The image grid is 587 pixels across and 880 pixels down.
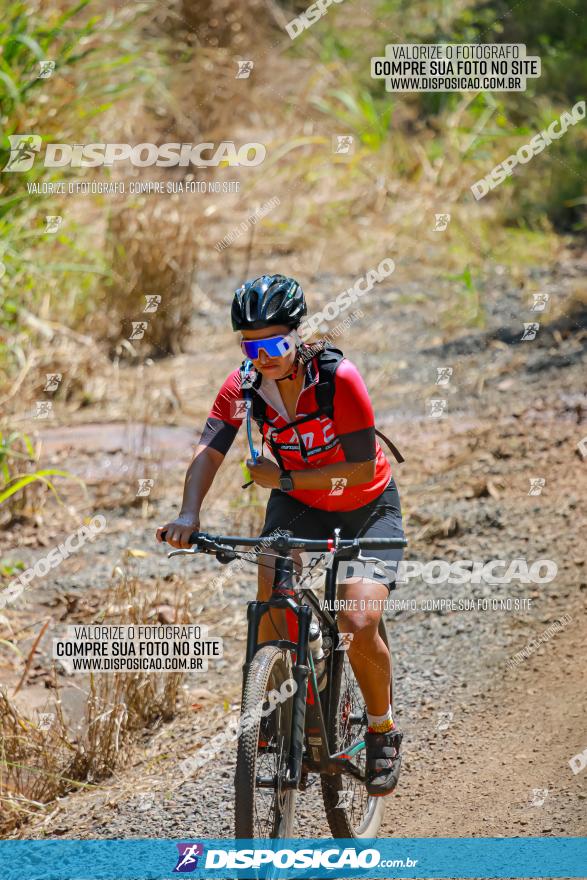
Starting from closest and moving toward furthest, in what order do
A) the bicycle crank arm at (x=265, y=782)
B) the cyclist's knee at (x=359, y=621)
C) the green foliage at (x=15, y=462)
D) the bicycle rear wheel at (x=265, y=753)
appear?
1. the bicycle rear wheel at (x=265, y=753)
2. the bicycle crank arm at (x=265, y=782)
3. the cyclist's knee at (x=359, y=621)
4. the green foliage at (x=15, y=462)

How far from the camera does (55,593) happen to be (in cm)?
628

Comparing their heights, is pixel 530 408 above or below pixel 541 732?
above

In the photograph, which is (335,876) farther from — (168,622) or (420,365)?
(420,365)

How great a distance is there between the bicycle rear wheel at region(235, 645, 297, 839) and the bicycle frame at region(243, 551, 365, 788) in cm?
4

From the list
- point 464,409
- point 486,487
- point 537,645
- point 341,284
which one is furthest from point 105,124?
point 537,645

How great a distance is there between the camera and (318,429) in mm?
3699

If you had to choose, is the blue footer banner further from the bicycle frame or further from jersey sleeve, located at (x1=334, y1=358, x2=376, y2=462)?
jersey sleeve, located at (x1=334, y1=358, x2=376, y2=462)

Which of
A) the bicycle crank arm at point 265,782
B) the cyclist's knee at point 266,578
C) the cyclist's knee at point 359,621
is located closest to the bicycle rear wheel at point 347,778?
the cyclist's knee at point 359,621

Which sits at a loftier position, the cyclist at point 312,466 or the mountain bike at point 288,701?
the cyclist at point 312,466

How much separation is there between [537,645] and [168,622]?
170 centimetres

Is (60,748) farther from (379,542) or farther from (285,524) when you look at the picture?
(379,542)

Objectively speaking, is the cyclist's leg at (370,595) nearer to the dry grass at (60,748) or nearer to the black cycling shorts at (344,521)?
the black cycling shorts at (344,521)

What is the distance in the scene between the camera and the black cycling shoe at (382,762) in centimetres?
379

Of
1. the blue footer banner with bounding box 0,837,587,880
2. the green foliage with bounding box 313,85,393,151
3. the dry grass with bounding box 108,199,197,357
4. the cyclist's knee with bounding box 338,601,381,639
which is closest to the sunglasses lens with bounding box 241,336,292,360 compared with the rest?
the cyclist's knee with bounding box 338,601,381,639
